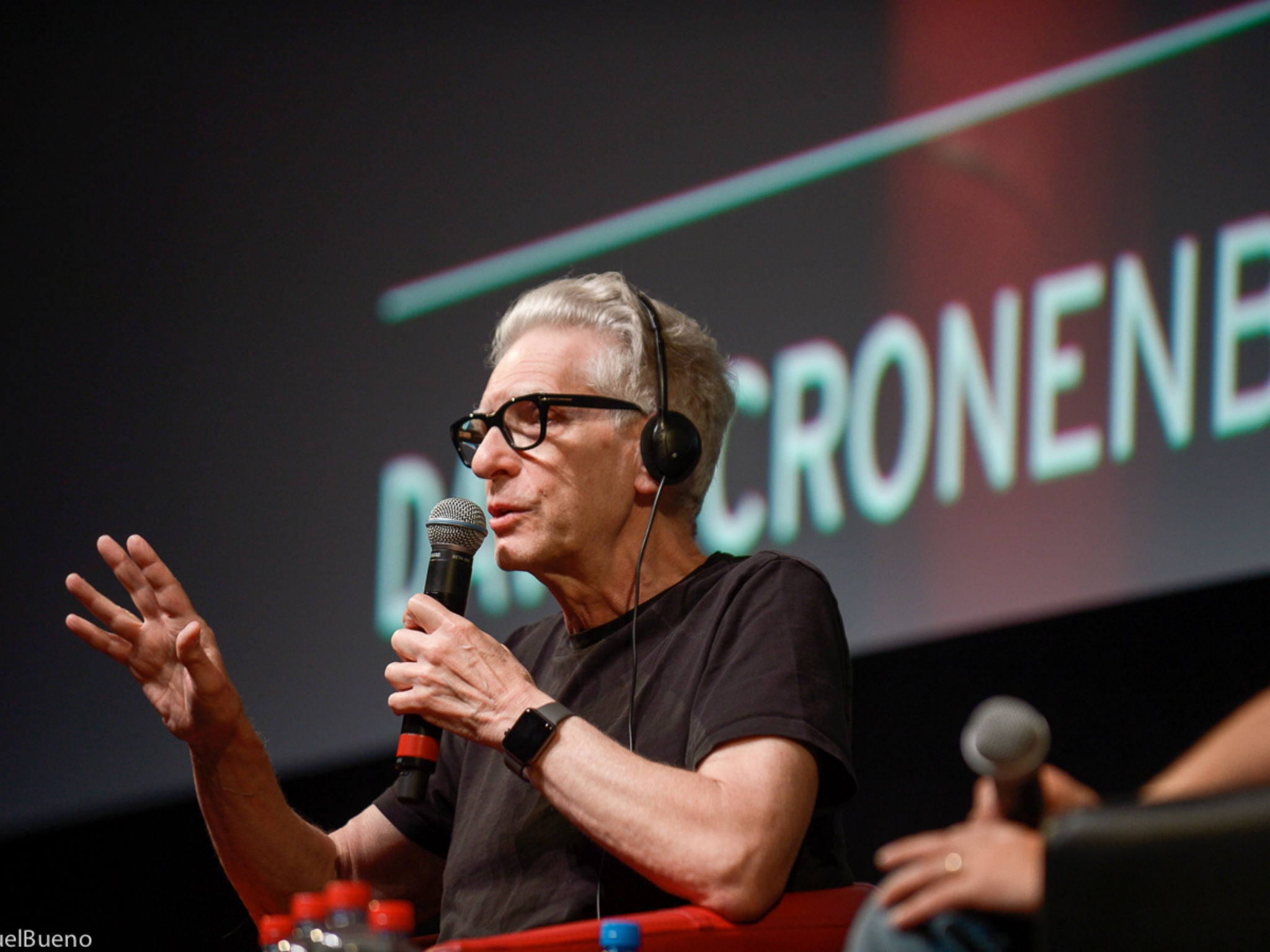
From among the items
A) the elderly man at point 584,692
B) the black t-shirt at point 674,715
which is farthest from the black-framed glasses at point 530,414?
the black t-shirt at point 674,715

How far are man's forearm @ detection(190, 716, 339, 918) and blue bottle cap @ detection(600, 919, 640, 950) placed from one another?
2.31 ft

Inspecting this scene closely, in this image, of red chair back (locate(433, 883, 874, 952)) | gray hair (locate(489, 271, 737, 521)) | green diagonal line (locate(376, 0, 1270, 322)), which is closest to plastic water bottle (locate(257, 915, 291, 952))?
red chair back (locate(433, 883, 874, 952))

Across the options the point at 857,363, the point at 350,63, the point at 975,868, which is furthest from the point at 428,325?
the point at 975,868

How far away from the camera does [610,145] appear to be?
281 centimetres

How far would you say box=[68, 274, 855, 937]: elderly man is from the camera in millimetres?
1300

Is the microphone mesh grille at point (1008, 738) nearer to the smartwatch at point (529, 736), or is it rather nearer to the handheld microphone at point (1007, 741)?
the handheld microphone at point (1007, 741)

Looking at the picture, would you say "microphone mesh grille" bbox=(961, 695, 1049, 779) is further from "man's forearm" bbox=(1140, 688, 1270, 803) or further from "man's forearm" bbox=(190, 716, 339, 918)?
"man's forearm" bbox=(190, 716, 339, 918)

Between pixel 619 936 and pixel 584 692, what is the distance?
0.56 m

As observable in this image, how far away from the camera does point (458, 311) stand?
9.39ft

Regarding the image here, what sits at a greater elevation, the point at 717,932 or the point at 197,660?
the point at 197,660

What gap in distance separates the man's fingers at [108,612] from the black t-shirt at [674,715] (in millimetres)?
487

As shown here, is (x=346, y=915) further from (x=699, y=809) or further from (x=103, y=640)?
(x=103, y=640)

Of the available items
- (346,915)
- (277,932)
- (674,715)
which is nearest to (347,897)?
(346,915)

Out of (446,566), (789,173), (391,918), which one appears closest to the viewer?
(391,918)
